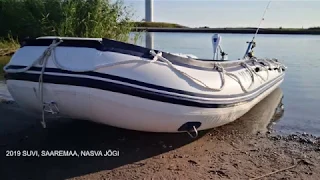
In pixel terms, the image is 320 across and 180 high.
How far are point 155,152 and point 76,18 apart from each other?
33.6 feet

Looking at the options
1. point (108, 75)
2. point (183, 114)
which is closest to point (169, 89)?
point (183, 114)

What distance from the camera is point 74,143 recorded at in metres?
4.48

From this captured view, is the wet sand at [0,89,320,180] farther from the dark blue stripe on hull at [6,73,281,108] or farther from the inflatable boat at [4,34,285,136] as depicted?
the dark blue stripe on hull at [6,73,281,108]

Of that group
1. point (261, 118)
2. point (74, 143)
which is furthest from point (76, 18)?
point (74, 143)

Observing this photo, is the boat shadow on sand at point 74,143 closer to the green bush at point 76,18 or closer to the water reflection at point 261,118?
the water reflection at point 261,118

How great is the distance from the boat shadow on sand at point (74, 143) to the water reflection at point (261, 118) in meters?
0.02

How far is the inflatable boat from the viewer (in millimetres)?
3850

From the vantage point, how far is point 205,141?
15.6ft

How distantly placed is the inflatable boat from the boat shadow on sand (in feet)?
1.13

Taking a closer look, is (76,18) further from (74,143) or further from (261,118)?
(74,143)

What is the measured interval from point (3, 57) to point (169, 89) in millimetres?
12589

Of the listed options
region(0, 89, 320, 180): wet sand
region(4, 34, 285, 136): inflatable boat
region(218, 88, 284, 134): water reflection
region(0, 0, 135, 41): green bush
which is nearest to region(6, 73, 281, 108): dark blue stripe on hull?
region(4, 34, 285, 136): inflatable boat

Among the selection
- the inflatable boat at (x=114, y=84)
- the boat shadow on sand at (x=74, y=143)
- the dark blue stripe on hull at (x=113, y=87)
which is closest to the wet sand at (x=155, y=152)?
the boat shadow on sand at (x=74, y=143)

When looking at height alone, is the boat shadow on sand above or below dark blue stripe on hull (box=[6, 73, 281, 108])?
below
